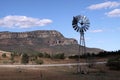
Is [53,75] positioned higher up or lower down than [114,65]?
lower down

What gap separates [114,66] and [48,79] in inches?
1092

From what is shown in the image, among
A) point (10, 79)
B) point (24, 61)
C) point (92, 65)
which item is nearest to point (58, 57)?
point (24, 61)

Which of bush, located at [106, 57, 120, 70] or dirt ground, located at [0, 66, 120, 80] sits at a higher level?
bush, located at [106, 57, 120, 70]

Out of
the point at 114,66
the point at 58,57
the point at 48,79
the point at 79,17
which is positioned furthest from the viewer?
the point at 58,57

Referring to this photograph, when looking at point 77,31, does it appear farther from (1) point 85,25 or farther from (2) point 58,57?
(2) point 58,57

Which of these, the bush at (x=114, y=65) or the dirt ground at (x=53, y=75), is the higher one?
the bush at (x=114, y=65)

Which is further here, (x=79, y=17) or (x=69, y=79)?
(x=79, y=17)

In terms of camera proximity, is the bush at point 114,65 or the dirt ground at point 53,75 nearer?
the dirt ground at point 53,75

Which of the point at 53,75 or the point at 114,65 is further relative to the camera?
the point at 114,65

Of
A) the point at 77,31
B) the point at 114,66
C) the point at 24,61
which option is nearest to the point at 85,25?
the point at 77,31

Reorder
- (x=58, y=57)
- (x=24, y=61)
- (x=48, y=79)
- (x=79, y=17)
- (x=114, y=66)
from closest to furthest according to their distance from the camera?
(x=48, y=79), (x=79, y=17), (x=114, y=66), (x=24, y=61), (x=58, y=57)

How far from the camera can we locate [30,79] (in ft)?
100

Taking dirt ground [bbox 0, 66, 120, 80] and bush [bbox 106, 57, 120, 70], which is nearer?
dirt ground [bbox 0, 66, 120, 80]

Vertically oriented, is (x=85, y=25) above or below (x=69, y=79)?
above
